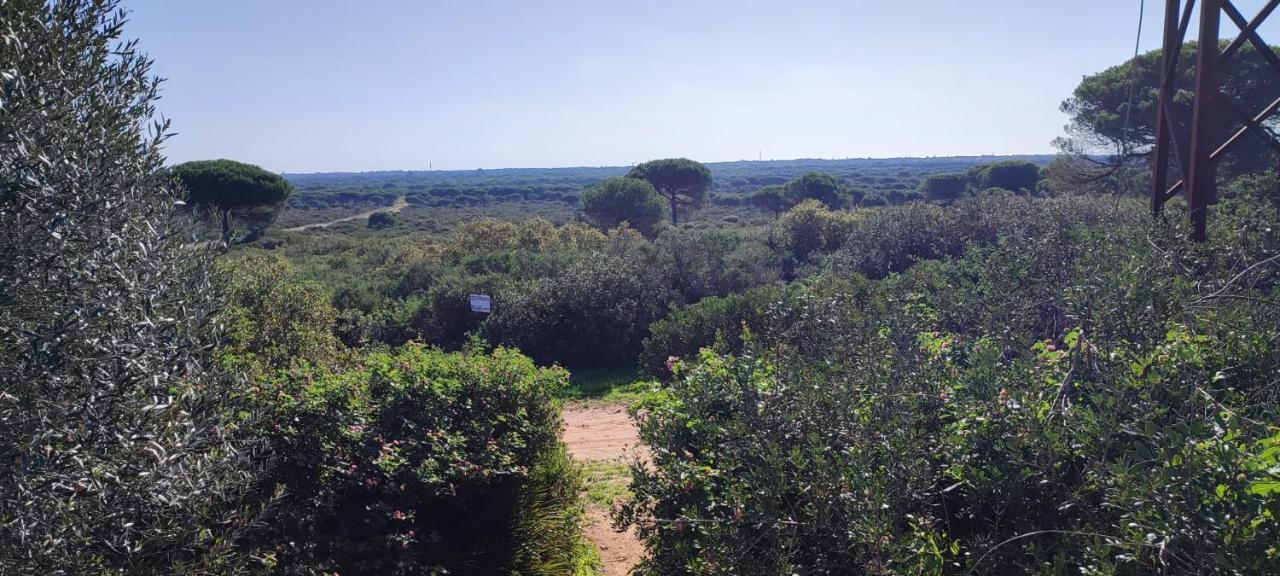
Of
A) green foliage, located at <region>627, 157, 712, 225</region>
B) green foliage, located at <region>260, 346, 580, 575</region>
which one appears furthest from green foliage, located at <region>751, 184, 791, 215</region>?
green foliage, located at <region>260, 346, 580, 575</region>

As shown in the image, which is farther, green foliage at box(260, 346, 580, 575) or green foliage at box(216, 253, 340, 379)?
green foliage at box(216, 253, 340, 379)

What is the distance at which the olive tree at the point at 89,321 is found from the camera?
2.50m

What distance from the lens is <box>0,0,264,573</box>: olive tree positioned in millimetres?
2500

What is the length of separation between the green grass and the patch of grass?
8.51 ft

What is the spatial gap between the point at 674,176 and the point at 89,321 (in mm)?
42093

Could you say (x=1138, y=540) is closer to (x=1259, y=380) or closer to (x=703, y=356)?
(x=1259, y=380)

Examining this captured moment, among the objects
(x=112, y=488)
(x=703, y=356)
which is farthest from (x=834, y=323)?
(x=112, y=488)

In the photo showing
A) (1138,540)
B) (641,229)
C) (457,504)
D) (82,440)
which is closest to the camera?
(1138,540)

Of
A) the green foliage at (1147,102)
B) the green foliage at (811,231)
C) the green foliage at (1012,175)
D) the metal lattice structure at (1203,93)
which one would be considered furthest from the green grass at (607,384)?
the green foliage at (1012,175)

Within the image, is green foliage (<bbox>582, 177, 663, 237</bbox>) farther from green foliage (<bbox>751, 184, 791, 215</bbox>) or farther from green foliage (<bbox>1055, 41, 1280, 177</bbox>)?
green foliage (<bbox>751, 184, 791, 215</bbox>)

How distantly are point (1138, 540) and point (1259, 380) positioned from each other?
170 centimetres

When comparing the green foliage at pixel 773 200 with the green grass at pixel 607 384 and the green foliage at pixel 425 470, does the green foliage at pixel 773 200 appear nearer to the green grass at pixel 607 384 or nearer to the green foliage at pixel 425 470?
the green grass at pixel 607 384

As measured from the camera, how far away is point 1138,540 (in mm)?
2258

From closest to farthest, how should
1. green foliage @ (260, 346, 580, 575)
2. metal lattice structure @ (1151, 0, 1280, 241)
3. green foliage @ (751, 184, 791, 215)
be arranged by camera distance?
green foliage @ (260, 346, 580, 575), metal lattice structure @ (1151, 0, 1280, 241), green foliage @ (751, 184, 791, 215)
